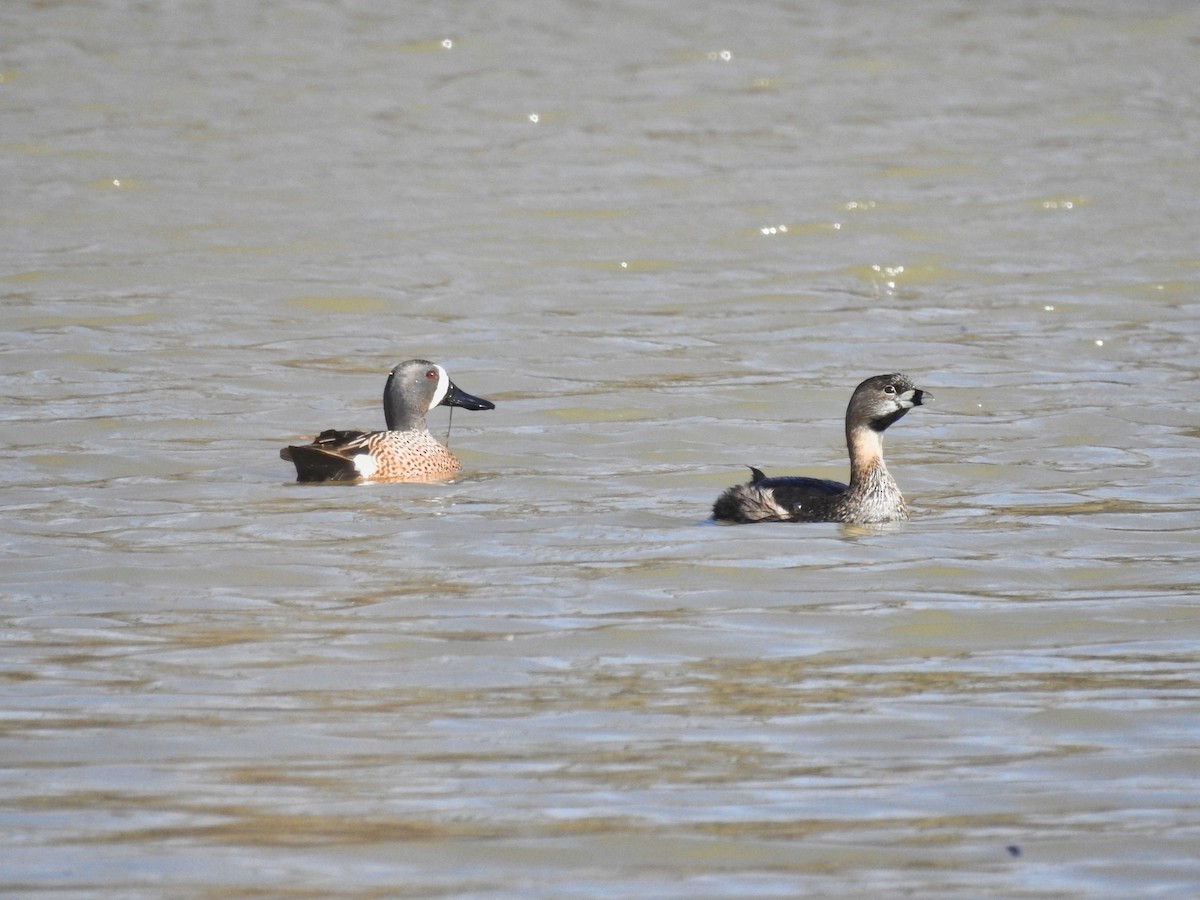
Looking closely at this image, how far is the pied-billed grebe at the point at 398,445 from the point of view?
10766 mm

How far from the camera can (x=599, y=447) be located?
461 inches

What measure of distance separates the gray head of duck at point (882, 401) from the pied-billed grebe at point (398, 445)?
2.37 metres

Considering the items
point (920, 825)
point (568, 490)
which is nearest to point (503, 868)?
point (920, 825)

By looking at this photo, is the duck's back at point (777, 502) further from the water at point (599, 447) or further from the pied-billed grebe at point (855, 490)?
the water at point (599, 447)

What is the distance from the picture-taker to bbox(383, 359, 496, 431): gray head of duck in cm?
1177

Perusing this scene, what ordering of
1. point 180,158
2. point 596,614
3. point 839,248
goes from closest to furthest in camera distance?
1. point 596,614
2. point 839,248
3. point 180,158

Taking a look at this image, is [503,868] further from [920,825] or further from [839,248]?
[839,248]

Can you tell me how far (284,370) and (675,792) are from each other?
848 cm

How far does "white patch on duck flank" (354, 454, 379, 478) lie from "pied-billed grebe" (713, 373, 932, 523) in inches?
78.4

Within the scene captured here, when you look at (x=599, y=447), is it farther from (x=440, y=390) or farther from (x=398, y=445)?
(x=398, y=445)

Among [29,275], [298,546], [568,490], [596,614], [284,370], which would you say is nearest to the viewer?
[596,614]

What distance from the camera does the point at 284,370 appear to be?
536 inches

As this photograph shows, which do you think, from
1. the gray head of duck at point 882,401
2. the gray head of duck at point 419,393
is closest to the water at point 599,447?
the gray head of duck at point 419,393

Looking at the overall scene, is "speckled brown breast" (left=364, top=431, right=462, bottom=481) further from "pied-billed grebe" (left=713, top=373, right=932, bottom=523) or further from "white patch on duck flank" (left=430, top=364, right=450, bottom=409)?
"pied-billed grebe" (left=713, top=373, right=932, bottom=523)
